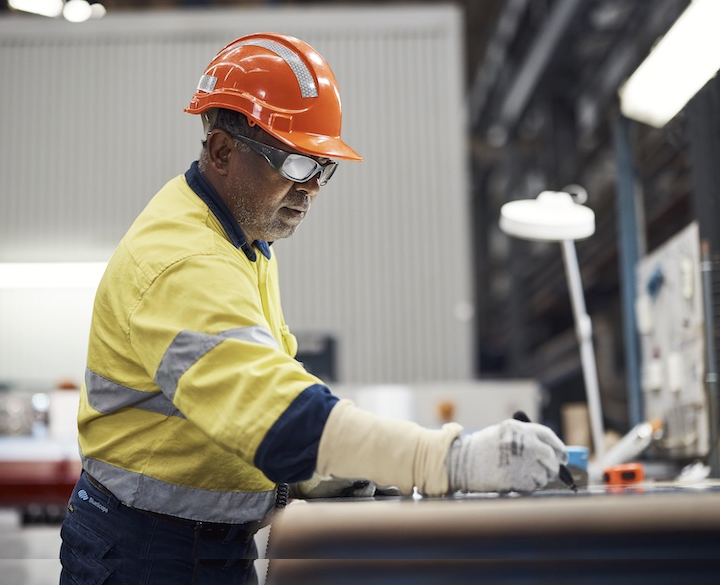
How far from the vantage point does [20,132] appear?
621 cm

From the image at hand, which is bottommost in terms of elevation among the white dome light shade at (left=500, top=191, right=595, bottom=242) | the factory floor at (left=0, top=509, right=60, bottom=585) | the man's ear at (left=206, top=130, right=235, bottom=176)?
the factory floor at (left=0, top=509, right=60, bottom=585)

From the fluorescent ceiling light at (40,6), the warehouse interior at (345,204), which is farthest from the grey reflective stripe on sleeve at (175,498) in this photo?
the fluorescent ceiling light at (40,6)

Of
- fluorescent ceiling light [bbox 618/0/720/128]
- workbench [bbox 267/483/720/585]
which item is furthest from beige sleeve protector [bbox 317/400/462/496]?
fluorescent ceiling light [bbox 618/0/720/128]

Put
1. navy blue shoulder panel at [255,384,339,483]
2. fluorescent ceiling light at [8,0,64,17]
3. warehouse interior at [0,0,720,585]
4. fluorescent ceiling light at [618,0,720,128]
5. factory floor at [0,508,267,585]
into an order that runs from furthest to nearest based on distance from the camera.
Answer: warehouse interior at [0,0,720,585] < fluorescent ceiling light at [8,0,64,17] < factory floor at [0,508,267,585] < fluorescent ceiling light at [618,0,720,128] < navy blue shoulder panel at [255,384,339,483]

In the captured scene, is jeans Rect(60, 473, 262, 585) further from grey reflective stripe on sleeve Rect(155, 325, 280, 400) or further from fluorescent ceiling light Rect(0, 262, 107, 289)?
fluorescent ceiling light Rect(0, 262, 107, 289)

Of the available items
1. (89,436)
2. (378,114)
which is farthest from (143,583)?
(378,114)

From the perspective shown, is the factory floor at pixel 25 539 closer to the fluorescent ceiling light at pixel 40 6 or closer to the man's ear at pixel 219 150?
the man's ear at pixel 219 150

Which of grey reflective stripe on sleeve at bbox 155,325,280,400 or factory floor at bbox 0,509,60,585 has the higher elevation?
grey reflective stripe on sleeve at bbox 155,325,280,400

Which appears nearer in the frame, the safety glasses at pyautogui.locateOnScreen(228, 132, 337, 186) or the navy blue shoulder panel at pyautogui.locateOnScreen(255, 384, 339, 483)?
the navy blue shoulder panel at pyautogui.locateOnScreen(255, 384, 339, 483)

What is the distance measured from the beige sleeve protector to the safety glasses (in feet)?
1.86

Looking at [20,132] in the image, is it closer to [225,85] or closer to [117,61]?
[117,61]

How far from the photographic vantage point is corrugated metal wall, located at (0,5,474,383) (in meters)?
6.00

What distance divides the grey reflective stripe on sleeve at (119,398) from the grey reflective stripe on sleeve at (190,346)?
0.58ft

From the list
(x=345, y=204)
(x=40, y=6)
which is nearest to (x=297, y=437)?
(x=40, y=6)
